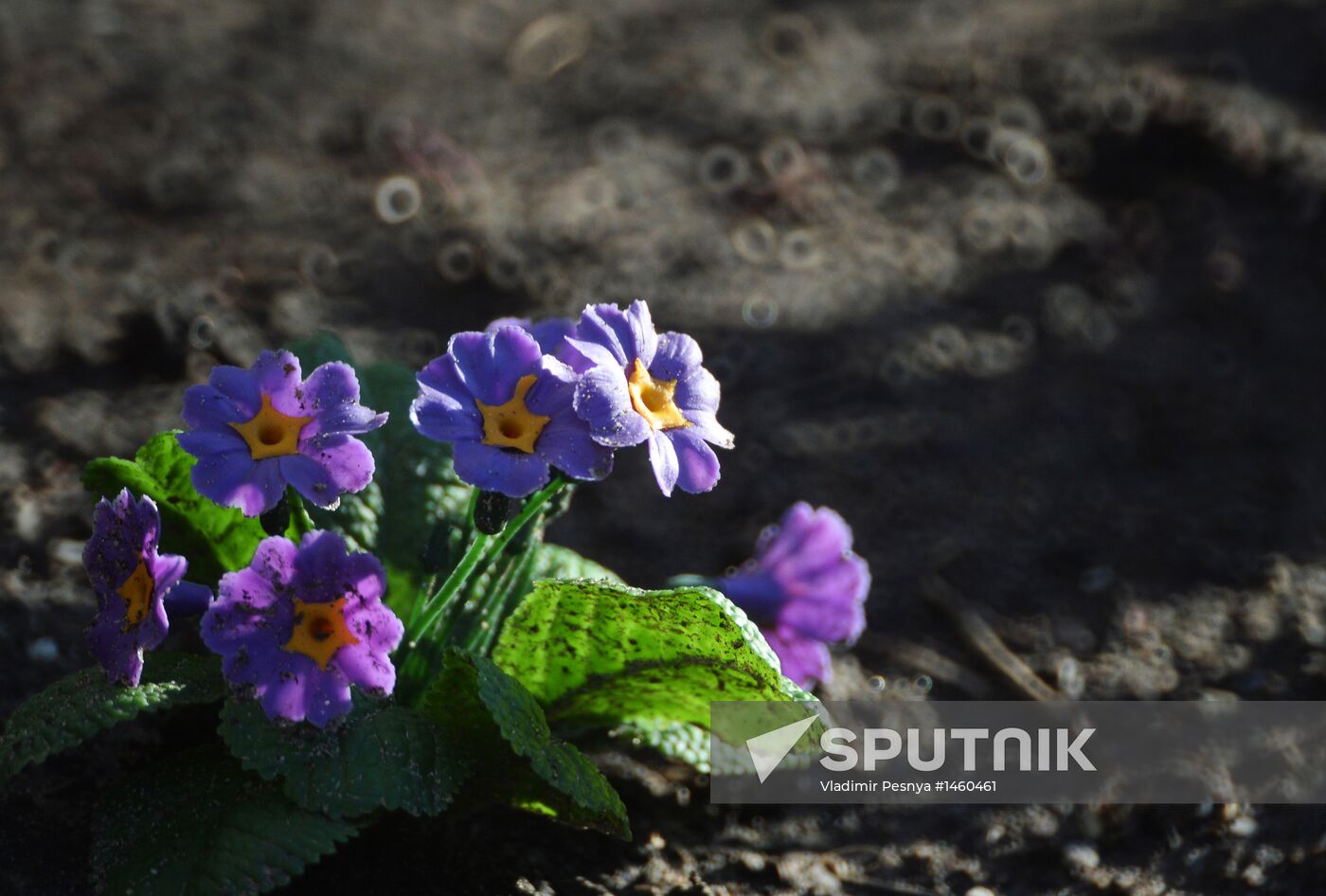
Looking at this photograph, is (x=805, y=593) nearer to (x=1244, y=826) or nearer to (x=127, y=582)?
(x=1244, y=826)

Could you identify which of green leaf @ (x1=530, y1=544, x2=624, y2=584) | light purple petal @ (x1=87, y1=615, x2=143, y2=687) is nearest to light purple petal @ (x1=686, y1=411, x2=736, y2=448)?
green leaf @ (x1=530, y1=544, x2=624, y2=584)

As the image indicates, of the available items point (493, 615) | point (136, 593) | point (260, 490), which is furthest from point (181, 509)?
point (493, 615)

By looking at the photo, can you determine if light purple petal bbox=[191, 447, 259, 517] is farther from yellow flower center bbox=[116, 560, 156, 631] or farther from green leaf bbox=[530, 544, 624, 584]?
green leaf bbox=[530, 544, 624, 584]

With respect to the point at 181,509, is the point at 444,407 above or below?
above

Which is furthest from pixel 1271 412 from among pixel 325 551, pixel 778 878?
pixel 325 551

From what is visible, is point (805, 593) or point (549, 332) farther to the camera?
point (805, 593)

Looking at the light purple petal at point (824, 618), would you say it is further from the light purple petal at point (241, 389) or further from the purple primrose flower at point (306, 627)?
the light purple petal at point (241, 389)
